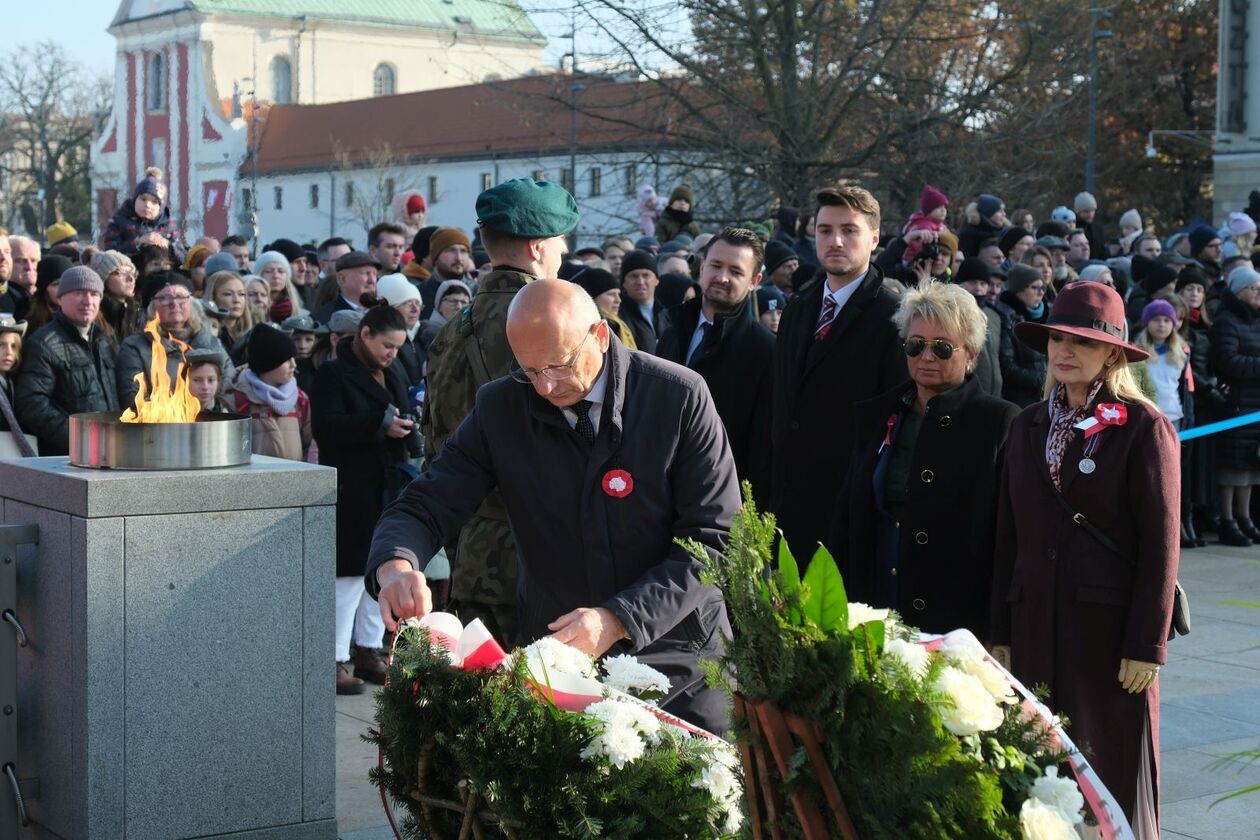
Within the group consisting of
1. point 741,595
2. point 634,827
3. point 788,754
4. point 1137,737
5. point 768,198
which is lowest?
point 1137,737

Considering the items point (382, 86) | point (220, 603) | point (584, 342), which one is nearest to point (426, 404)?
point (220, 603)

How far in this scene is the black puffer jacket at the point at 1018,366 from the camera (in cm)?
1120

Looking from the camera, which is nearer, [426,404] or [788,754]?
[788,754]

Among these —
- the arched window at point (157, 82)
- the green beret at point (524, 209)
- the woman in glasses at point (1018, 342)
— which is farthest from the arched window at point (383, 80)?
the green beret at point (524, 209)

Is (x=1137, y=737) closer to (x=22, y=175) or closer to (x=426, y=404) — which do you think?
(x=426, y=404)

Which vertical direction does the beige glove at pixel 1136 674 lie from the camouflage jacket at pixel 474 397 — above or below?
below

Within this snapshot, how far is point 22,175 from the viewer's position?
8794 centimetres

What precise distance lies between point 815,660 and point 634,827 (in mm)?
608

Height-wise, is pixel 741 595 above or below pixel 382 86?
below

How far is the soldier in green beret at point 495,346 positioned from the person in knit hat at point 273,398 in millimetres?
3307

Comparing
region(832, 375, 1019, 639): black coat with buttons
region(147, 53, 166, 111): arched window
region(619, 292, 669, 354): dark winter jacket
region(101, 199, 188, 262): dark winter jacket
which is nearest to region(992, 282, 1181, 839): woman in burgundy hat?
region(832, 375, 1019, 639): black coat with buttons

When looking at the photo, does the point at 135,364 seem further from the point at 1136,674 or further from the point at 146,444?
the point at 1136,674

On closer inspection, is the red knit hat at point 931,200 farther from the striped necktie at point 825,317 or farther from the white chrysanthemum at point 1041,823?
the white chrysanthemum at point 1041,823

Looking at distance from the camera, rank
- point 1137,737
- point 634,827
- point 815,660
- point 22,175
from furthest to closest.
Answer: point 22,175
point 1137,737
point 634,827
point 815,660
